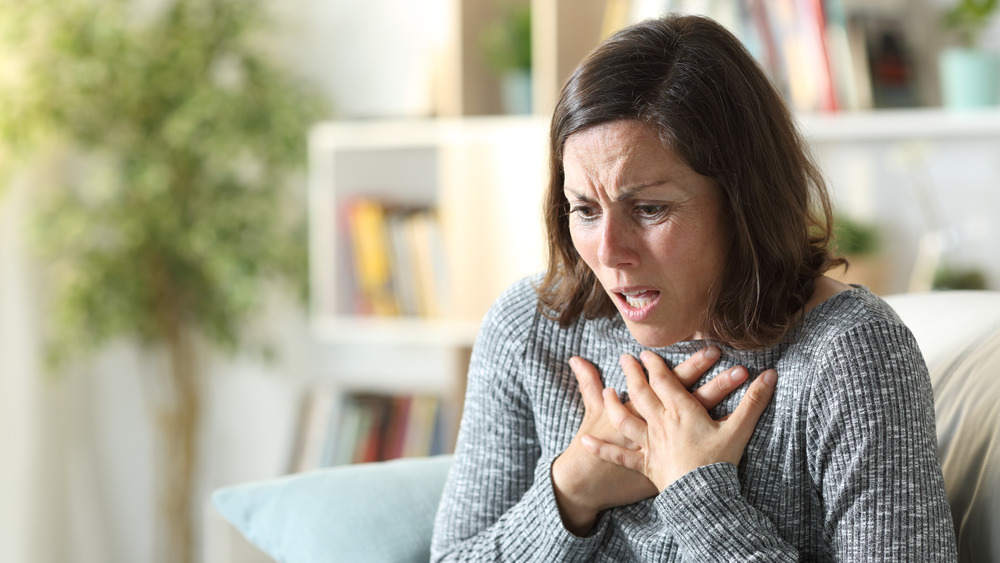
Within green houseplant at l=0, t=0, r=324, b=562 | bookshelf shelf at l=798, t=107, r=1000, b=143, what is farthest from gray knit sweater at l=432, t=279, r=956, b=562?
green houseplant at l=0, t=0, r=324, b=562

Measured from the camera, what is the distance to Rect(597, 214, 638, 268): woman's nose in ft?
3.20

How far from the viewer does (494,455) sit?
1188mm

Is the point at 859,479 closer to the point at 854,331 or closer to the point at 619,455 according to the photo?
the point at 854,331

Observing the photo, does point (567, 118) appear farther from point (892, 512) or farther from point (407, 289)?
point (407, 289)

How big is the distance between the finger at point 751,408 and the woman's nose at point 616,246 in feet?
0.57

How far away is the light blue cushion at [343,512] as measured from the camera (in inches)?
47.4

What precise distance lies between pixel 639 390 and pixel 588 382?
3.3 inches

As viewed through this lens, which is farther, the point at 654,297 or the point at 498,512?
the point at 498,512

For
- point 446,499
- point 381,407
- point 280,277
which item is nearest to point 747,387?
point 446,499

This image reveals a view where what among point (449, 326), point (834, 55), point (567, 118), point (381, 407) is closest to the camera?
point (567, 118)

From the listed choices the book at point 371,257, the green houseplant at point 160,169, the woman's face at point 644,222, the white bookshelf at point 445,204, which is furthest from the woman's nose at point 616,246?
the green houseplant at point 160,169

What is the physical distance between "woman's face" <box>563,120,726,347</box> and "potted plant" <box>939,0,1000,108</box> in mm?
1112

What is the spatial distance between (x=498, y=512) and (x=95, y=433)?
217 cm

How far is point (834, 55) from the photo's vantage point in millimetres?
1955
